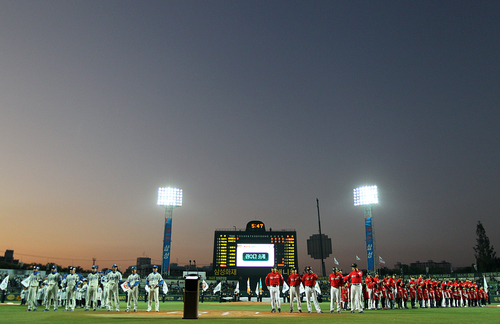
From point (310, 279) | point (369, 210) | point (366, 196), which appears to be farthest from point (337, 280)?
point (366, 196)

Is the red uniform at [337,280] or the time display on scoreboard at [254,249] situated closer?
the red uniform at [337,280]

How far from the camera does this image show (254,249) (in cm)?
4522

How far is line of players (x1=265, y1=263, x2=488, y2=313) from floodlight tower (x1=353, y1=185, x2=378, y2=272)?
18055 millimetres

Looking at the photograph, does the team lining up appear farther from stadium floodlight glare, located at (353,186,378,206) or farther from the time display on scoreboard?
stadium floodlight glare, located at (353,186,378,206)

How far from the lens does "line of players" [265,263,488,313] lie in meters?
18.5

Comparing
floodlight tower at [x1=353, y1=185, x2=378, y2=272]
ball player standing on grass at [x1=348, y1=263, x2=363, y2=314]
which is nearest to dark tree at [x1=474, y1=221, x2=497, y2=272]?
floodlight tower at [x1=353, y1=185, x2=378, y2=272]

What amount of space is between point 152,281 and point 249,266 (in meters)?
28.3

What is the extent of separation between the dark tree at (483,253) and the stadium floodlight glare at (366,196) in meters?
51.0

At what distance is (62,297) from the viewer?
25312 mm

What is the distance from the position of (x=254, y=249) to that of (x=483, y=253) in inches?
2745

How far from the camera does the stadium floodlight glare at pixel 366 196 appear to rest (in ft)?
173

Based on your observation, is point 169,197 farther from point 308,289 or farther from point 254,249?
point 308,289

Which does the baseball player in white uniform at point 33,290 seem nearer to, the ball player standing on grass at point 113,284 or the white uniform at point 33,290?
the white uniform at point 33,290

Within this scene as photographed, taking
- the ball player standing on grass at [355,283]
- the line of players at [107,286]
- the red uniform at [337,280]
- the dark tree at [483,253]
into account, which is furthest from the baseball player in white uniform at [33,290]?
the dark tree at [483,253]
